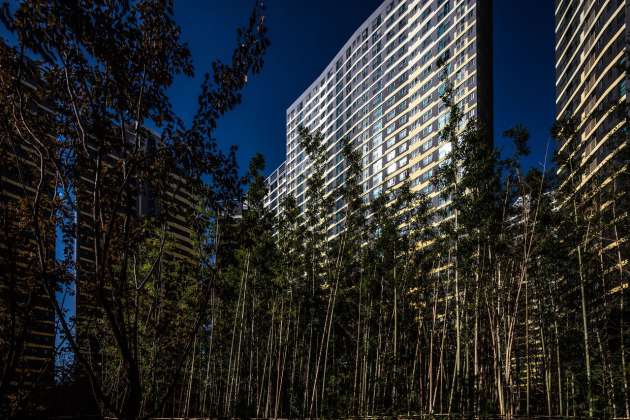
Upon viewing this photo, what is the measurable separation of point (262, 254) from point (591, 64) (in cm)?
2556

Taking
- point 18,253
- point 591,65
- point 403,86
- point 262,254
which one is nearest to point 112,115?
point 18,253

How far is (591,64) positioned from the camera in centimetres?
2959

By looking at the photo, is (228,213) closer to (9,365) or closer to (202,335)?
(9,365)

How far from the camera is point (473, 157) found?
34.6ft

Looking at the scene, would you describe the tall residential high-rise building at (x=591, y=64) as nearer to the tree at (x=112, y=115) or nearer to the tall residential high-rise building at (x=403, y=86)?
the tall residential high-rise building at (x=403, y=86)

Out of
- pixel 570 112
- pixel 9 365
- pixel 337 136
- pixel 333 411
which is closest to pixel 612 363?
pixel 333 411

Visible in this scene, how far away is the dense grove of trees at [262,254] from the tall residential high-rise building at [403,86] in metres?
18.6

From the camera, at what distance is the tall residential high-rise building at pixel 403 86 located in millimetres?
38938

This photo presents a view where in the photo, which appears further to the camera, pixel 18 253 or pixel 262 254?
pixel 262 254

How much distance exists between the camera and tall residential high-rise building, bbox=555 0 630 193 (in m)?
26.4

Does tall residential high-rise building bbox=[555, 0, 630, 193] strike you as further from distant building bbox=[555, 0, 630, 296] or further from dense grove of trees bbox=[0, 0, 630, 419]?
dense grove of trees bbox=[0, 0, 630, 419]

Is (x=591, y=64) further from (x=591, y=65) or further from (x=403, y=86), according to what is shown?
(x=403, y=86)

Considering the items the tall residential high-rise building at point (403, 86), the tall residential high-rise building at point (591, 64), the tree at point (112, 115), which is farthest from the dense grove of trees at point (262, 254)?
the tall residential high-rise building at point (403, 86)

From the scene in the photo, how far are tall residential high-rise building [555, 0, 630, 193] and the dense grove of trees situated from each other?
1385 centimetres
